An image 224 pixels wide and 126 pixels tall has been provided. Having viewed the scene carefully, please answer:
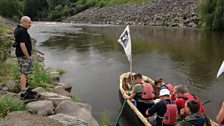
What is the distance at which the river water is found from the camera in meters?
14.2

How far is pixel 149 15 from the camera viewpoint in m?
54.5

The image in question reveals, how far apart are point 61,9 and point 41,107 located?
292 feet

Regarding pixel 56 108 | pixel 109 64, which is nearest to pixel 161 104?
pixel 56 108

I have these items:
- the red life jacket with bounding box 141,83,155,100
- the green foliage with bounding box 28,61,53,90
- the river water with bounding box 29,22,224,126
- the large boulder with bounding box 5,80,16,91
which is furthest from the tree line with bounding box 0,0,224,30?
the large boulder with bounding box 5,80,16,91

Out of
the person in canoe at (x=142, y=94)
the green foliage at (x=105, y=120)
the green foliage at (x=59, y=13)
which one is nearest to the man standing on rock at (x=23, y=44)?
the green foliage at (x=105, y=120)

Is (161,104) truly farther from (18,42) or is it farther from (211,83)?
(211,83)

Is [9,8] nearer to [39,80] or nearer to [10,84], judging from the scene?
[39,80]

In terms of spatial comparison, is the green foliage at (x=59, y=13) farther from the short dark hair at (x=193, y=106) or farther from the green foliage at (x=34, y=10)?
the short dark hair at (x=193, y=106)

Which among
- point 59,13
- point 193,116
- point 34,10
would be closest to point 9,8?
point 59,13

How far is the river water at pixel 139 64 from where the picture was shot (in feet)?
46.5

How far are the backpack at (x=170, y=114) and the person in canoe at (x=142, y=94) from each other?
1706 mm

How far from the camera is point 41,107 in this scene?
8.69 m

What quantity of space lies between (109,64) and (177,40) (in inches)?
486

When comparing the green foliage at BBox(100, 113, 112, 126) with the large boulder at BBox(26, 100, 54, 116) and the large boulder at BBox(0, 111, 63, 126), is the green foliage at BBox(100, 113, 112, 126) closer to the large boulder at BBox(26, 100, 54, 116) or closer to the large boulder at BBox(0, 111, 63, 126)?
the large boulder at BBox(26, 100, 54, 116)
